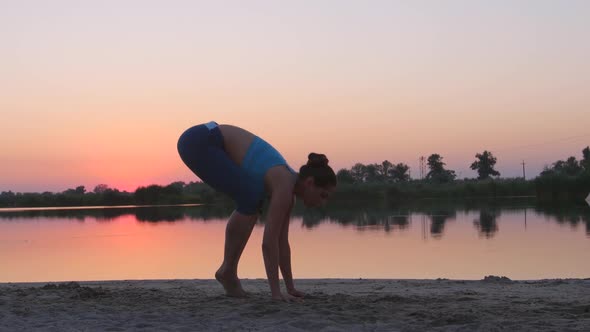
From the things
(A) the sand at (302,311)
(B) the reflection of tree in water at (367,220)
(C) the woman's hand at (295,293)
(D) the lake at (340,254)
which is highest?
(C) the woman's hand at (295,293)

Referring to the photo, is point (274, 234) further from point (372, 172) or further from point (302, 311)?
point (372, 172)

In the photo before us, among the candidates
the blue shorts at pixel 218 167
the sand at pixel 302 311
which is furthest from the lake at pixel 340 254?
the blue shorts at pixel 218 167

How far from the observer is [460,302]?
4734 millimetres

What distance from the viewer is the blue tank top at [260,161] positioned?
475cm

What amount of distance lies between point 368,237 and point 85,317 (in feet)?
39.4

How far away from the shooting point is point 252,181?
15.6 feet

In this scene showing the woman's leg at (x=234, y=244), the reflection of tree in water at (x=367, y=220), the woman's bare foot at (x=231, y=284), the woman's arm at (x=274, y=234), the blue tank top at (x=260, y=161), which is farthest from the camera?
the reflection of tree in water at (x=367, y=220)

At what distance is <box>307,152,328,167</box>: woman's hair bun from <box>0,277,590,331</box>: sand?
974 mm

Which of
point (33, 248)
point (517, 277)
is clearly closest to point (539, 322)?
point (517, 277)

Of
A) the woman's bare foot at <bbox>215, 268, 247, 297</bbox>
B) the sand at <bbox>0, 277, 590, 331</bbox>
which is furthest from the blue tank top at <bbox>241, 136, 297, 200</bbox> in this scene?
the sand at <bbox>0, 277, 590, 331</bbox>

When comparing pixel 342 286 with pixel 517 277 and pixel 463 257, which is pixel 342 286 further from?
pixel 463 257

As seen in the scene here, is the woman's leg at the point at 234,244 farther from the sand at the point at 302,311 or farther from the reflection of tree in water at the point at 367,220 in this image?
the reflection of tree in water at the point at 367,220

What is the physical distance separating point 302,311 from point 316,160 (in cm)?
112

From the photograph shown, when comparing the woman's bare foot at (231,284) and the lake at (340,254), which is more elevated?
the woman's bare foot at (231,284)
